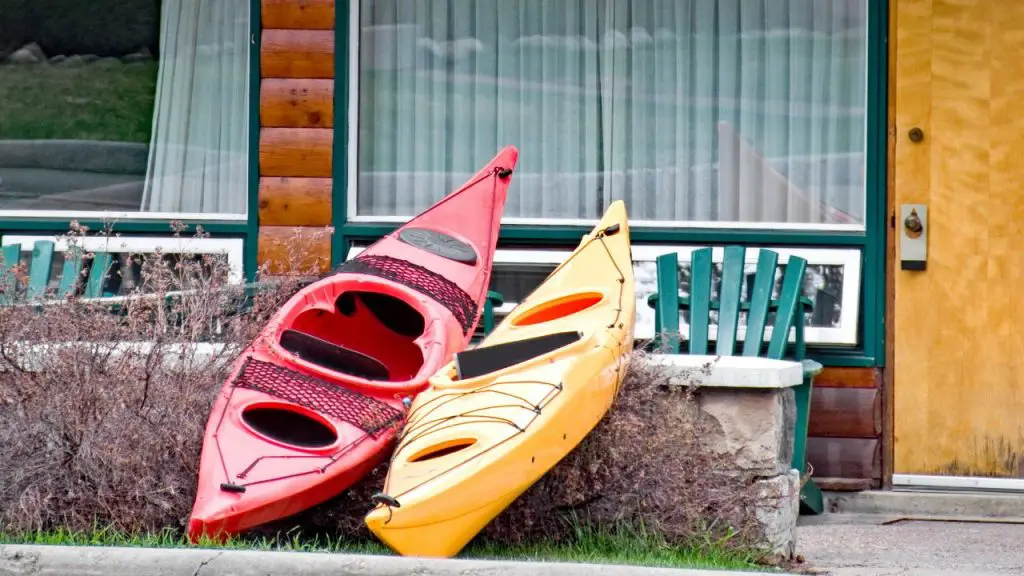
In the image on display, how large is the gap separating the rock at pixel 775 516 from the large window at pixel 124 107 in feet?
11.4

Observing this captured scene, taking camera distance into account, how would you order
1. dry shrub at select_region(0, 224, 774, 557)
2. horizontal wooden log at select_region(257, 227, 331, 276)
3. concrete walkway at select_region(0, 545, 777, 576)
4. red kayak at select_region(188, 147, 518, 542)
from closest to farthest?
concrete walkway at select_region(0, 545, 777, 576), red kayak at select_region(188, 147, 518, 542), dry shrub at select_region(0, 224, 774, 557), horizontal wooden log at select_region(257, 227, 331, 276)

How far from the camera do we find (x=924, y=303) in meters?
7.16

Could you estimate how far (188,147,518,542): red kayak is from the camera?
4957 millimetres

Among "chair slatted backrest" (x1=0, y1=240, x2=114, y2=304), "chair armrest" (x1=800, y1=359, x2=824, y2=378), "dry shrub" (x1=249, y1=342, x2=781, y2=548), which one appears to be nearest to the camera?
"dry shrub" (x1=249, y1=342, x2=781, y2=548)

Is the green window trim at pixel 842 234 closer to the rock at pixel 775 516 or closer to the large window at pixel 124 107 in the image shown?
the large window at pixel 124 107

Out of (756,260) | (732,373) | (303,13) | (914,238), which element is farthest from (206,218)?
(914,238)

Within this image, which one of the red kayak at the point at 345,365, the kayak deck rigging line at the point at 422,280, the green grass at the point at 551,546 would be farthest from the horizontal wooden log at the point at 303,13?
the green grass at the point at 551,546

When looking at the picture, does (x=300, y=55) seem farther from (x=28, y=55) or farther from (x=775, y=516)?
(x=775, y=516)

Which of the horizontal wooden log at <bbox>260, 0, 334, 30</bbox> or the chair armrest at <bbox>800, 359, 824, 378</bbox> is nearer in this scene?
the chair armrest at <bbox>800, 359, 824, 378</bbox>

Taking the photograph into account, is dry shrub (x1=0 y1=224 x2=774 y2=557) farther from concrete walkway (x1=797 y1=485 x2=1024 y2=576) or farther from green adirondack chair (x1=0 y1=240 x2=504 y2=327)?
green adirondack chair (x1=0 y1=240 x2=504 y2=327)

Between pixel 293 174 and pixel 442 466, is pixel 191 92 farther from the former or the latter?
pixel 442 466

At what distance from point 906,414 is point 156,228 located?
391 cm

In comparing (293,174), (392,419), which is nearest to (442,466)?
(392,419)

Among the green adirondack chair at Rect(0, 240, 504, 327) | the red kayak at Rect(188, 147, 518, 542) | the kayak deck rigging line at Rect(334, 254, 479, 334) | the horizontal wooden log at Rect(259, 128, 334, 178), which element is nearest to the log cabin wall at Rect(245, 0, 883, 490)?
the horizontal wooden log at Rect(259, 128, 334, 178)
